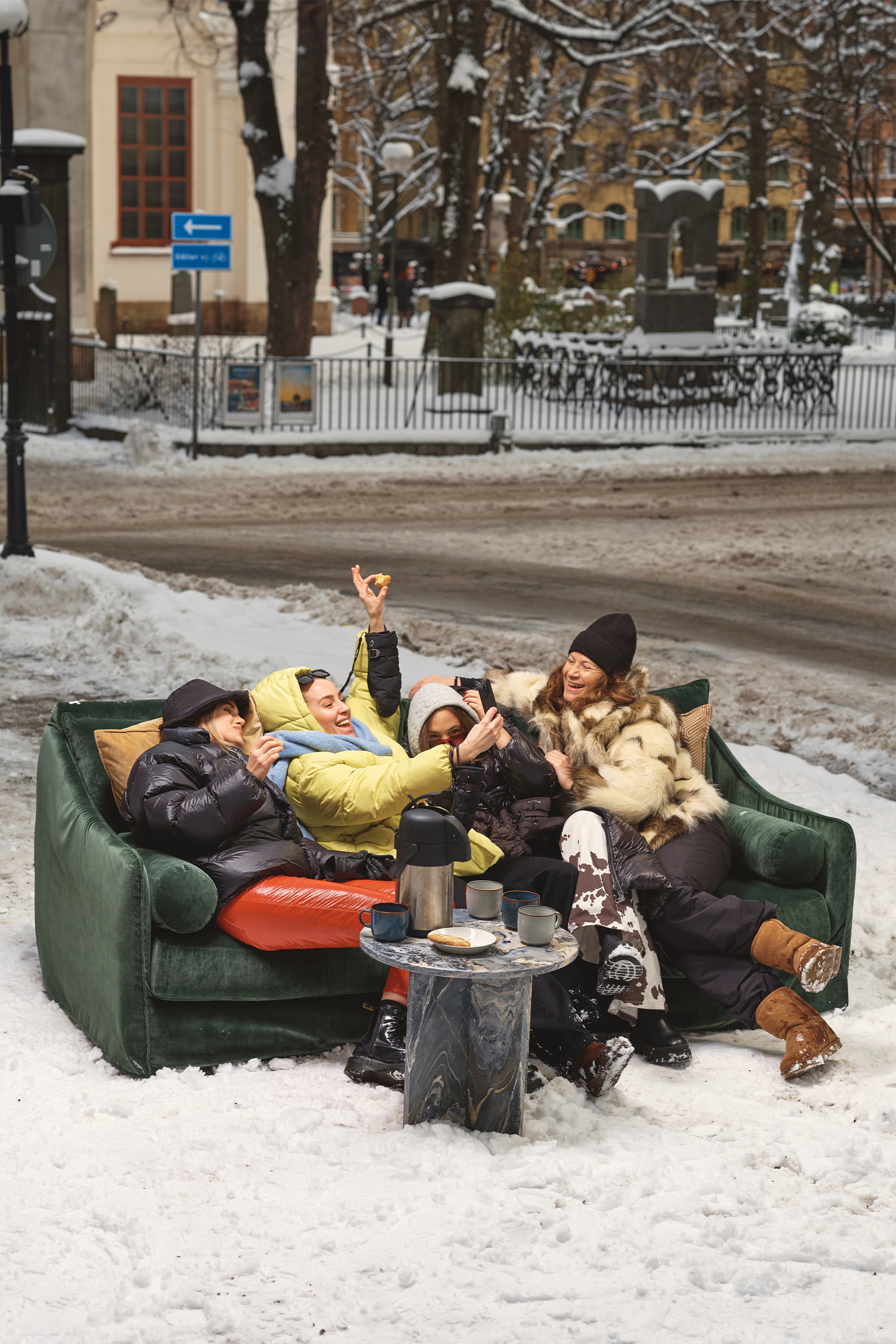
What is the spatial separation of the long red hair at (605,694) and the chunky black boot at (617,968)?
3.14ft

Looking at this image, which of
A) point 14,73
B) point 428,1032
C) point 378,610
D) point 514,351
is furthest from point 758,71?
point 428,1032

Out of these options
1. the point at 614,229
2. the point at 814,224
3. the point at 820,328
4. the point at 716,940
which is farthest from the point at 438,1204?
the point at 614,229

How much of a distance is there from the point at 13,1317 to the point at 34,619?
7936 millimetres

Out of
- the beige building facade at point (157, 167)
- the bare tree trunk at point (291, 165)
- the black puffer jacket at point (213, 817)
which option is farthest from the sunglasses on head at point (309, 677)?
the beige building facade at point (157, 167)

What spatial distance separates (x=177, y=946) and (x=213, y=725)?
771 mm

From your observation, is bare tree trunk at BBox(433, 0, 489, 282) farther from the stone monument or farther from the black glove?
the black glove

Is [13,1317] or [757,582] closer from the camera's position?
[13,1317]

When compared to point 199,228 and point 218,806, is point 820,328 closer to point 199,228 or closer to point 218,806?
point 199,228

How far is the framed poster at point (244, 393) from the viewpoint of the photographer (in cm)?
2027

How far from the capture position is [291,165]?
76.8ft

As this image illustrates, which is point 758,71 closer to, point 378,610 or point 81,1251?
point 378,610

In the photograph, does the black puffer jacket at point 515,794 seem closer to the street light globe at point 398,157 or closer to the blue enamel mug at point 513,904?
the blue enamel mug at point 513,904

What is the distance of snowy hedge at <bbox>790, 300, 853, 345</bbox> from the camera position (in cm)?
3011

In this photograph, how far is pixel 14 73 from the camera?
30.2 meters
